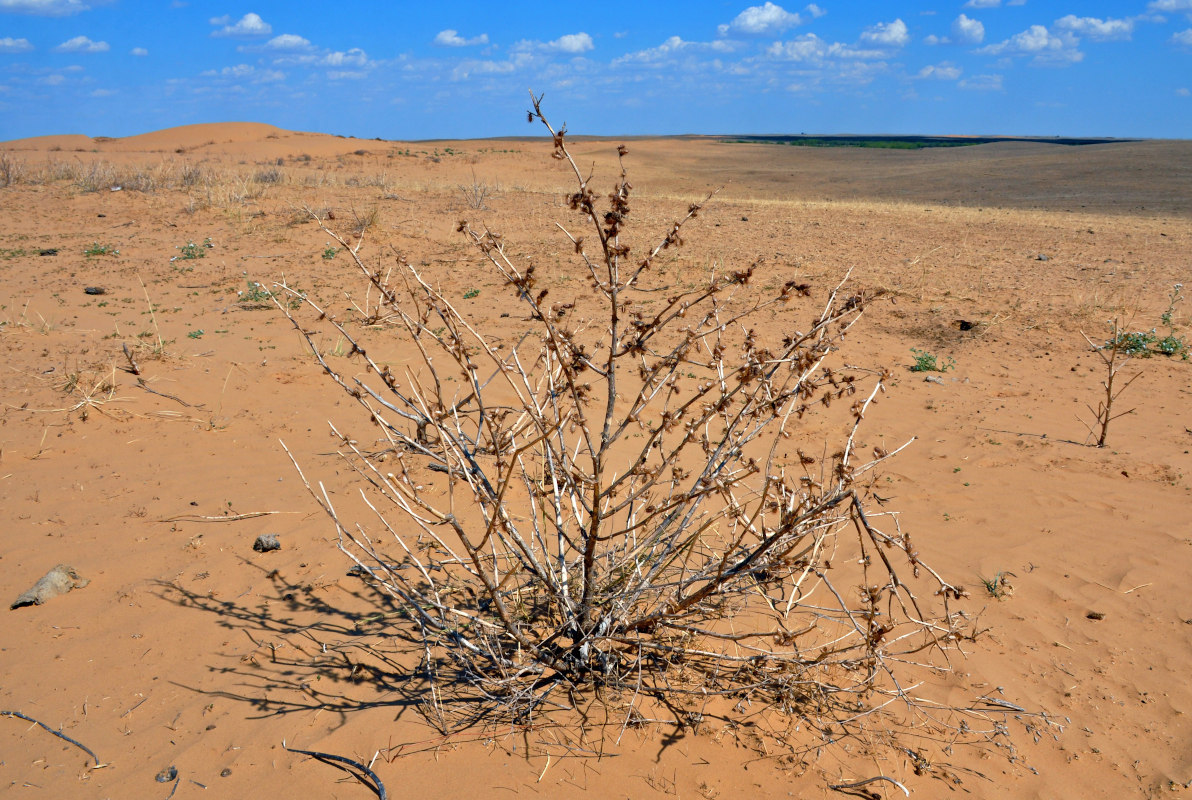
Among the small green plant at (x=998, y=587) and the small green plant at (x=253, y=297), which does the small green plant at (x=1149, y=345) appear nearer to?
the small green plant at (x=998, y=587)

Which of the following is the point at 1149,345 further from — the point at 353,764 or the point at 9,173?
the point at 9,173

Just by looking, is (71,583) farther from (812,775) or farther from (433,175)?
(433,175)

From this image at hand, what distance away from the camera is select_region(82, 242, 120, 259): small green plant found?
9688 mm

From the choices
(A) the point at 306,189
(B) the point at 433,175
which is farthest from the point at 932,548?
(B) the point at 433,175

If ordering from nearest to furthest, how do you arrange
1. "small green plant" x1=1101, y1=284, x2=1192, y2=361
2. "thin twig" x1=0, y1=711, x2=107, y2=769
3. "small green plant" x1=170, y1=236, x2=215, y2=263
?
"thin twig" x1=0, y1=711, x2=107, y2=769 < "small green plant" x1=1101, y1=284, x2=1192, y2=361 < "small green plant" x1=170, y1=236, x2=215, y2=263

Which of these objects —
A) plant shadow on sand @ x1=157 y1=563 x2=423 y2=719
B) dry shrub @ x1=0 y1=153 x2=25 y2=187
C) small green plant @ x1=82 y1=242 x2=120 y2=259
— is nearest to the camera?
plant shadow on sand @ x1=157 y1=563 x2=423 y2=719

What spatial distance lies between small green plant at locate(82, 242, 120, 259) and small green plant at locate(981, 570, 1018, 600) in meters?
10.6

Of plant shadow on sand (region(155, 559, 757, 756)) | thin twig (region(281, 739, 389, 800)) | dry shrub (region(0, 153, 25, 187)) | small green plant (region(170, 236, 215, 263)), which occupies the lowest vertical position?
thin twig (region(281, 739, 389, 800))

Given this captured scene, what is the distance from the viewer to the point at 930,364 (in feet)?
21.2

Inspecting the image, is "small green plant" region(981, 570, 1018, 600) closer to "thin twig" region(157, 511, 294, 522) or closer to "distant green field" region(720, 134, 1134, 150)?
"thin twig" region(157, 511, 294, 522)

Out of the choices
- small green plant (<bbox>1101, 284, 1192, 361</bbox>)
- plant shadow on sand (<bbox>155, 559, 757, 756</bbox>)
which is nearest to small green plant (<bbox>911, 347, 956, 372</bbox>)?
small green plant (<bbox>1101, 284, 1192, 361</bbox>)

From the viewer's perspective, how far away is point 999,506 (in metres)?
4.21

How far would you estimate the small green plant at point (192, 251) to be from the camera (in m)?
9.52

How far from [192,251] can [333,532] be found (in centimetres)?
762
